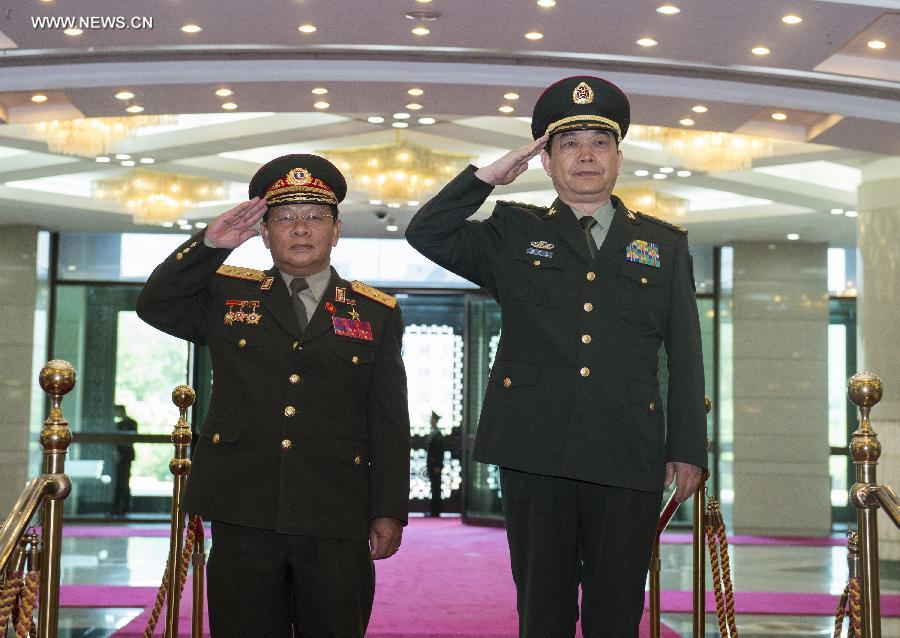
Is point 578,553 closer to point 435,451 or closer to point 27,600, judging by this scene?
point 27,600

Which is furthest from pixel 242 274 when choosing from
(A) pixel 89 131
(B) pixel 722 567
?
(A) pixel 89 131

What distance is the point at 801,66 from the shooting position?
307 inches

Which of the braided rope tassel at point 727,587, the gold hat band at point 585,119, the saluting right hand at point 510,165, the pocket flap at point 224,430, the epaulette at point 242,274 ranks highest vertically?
the gold hat band at point 585,119

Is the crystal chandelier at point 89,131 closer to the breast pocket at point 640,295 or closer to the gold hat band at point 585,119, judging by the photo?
the gold hat band at point 585,119

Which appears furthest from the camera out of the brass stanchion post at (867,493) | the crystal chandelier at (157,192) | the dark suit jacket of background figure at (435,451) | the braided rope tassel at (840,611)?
the dark suit jacket of background figure at (435,451)

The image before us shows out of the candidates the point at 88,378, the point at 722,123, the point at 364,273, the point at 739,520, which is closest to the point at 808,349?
the point at 739,520

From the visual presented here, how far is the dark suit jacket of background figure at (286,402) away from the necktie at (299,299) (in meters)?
0.02

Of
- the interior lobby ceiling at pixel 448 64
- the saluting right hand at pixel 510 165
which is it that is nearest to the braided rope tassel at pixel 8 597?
the saluting right hand at pixel 510 165

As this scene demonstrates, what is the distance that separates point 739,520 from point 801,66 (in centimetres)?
798

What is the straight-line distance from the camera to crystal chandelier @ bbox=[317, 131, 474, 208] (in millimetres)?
11047

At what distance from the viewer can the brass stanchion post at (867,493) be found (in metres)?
3.38

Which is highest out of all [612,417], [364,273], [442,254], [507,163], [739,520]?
[364,273]

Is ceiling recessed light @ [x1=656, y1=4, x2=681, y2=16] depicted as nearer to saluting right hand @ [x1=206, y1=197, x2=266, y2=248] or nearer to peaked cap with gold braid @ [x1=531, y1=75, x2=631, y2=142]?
peaked cap with gold braid @ [x1=531, y1=75, x2=631, y2=142]

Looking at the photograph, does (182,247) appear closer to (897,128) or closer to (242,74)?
(242,74)
